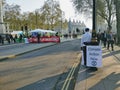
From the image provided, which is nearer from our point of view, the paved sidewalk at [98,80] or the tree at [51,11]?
the paved sidewalk at [98,80]

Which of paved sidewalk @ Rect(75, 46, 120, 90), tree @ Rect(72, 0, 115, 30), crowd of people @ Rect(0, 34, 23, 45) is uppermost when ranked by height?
tree @ Rect(72, 0, 115, 30)

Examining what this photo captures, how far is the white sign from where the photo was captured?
1377 centimetres

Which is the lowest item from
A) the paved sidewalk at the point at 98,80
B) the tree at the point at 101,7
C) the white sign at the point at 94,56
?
the paved sidewalk at the point at 98,80

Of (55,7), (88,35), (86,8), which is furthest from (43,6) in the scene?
(88,35)

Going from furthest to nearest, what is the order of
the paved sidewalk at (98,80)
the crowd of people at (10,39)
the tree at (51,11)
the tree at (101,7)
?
the tree at (51,11) → the tree at (101,7) → the crowd of people at (10,39) → the paved sidewalk at (98,80)

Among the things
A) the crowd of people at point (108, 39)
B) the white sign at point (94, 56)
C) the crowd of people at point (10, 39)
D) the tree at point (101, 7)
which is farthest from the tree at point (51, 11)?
the white sign at point (94, 56)

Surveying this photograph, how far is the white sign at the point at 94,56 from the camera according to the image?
1377cm

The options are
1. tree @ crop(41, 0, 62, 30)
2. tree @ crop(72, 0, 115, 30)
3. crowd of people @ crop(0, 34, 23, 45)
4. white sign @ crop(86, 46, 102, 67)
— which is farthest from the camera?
tree @ crop(41, 0, 62, 30)

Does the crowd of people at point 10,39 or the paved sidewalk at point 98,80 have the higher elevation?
the paved sidewalk at point 98,80

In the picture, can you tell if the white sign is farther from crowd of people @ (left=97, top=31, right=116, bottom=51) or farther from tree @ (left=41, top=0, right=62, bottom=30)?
tree @ (left=41, top=0, right=62, bottom=30)

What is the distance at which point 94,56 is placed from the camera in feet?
45.8

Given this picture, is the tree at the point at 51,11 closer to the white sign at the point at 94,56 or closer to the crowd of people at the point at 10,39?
the crowd of people at the point at 10,39

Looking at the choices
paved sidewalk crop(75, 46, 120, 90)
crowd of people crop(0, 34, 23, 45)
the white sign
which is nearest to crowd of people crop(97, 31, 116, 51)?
the white sign

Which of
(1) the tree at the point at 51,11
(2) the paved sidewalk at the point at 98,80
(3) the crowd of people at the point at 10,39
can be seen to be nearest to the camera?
(2) the paved sidewalk at the point at 98,80
